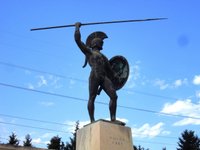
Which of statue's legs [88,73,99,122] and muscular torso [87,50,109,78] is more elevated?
muscular torso [87,50,109,78]

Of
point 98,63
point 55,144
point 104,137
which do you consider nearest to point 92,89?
point 98,63

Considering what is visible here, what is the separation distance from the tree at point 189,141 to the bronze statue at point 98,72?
1064 inches

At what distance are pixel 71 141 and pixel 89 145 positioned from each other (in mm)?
25747

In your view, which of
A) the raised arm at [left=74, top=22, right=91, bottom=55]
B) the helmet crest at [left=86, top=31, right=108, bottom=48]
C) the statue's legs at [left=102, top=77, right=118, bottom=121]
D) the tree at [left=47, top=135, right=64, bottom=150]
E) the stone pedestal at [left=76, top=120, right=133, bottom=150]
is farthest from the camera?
the tree at [left=47, top=135, right=64, bottom=150]

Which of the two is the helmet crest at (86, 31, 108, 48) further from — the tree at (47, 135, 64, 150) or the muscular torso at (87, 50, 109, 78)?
the tree at (47, 135, 64, 150)

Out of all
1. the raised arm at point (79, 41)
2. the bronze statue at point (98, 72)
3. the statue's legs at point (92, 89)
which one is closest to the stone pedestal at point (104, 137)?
the bronze statue at point (98, 72)

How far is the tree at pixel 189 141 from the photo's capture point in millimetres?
35656

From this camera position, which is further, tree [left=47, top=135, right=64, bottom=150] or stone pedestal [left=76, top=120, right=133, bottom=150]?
tree [left=47, top=135, right=64, bottom=150]

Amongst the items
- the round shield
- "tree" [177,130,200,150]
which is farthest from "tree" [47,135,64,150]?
the round shield

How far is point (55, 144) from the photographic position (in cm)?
3553

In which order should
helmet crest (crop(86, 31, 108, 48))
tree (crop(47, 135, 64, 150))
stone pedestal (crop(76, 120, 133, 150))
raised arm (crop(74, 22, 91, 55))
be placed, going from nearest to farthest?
1. stone pedestal (crop(76, 120, 133, 150))
2. raised arm (crop(74, 22, 91, 55))
3. helmet crest (crop(86, 31, 108, 48))
4. tree (crop(47, 135, 64, 150))

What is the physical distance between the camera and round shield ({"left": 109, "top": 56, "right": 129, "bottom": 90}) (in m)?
10.8

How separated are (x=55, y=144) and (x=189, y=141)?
13037mm

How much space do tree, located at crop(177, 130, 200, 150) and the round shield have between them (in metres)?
26.7
